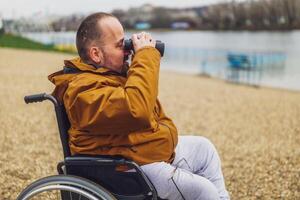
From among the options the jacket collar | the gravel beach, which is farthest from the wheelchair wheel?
the gravel beach

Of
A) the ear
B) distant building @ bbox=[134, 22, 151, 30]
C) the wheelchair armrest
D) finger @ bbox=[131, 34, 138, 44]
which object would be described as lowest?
distant building @ bbox=[134, 22, 151, 30]

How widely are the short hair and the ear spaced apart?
27 millimetres

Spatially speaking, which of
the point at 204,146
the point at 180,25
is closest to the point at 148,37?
the point at 204,146

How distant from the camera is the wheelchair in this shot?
2314mm

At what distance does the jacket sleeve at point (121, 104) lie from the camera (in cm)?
223

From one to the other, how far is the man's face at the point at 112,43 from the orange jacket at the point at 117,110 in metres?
0.06

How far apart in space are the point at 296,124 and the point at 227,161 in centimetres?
344

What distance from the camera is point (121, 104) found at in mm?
2219

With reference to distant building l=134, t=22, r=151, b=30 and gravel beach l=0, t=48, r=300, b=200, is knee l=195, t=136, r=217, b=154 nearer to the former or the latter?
gravel beach l=0, t=48, r=300, b=200

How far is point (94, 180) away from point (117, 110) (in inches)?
16.8

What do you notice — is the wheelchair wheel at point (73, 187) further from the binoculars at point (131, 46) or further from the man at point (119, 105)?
the binoculars at point (131, 46)

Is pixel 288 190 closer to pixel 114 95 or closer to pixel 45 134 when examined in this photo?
pixel 114 95

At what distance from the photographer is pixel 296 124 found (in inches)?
342

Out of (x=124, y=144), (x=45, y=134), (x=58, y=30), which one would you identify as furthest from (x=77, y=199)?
(x=58, y=30)
